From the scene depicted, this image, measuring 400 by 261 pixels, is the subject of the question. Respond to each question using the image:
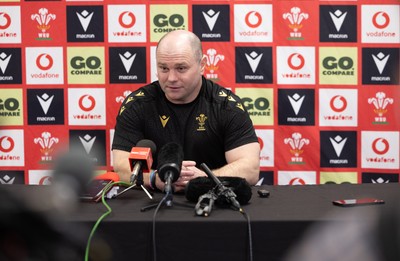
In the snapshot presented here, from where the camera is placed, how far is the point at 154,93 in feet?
7.59

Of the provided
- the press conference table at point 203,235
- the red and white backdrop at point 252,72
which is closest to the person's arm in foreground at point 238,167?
the press conference table at point 203,235

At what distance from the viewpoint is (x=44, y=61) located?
3.07 metres

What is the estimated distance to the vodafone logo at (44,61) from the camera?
3.06 meters

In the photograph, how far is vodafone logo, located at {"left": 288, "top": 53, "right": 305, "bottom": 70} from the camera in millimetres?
3008

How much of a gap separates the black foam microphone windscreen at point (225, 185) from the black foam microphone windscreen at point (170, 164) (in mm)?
115

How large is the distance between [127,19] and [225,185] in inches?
71.6

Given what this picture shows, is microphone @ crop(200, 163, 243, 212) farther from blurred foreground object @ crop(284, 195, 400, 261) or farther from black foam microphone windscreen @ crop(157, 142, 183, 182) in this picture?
blurred foreground object @ crop(284, 195, 400, 261)

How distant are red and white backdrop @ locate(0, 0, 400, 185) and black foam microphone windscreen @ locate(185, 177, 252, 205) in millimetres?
1538

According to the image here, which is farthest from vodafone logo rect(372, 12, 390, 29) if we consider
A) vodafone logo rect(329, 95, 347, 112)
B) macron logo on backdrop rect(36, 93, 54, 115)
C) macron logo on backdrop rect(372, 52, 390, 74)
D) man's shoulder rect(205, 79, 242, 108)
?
macron logo on backdrop rect(36, 93, 54, 115)

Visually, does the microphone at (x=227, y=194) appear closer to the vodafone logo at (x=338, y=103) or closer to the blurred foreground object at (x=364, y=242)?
the blurred foreground object at (x=364, y=242)

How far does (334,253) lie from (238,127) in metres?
1.85

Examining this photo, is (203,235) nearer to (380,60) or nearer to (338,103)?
(338,103)

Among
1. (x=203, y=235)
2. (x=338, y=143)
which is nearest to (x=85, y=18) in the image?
(x=338, y=143)

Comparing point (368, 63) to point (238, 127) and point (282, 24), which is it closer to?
point (282, 24)
